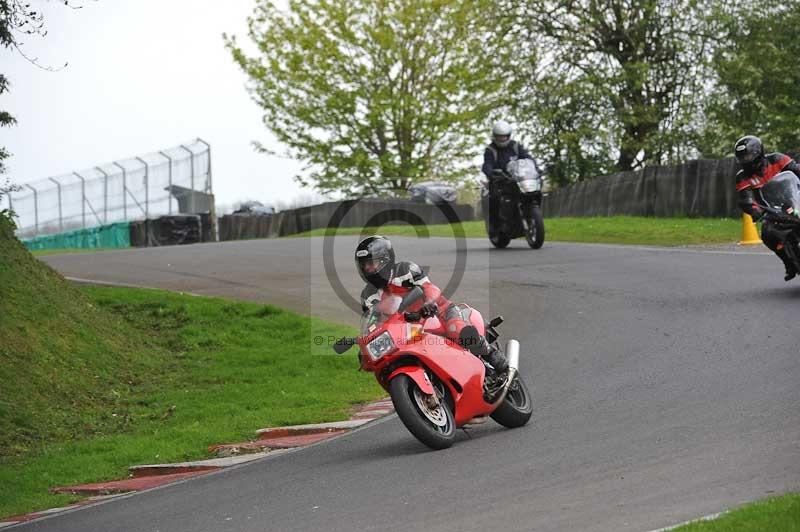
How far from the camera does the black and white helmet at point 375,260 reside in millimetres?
8602

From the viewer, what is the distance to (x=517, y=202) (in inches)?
849

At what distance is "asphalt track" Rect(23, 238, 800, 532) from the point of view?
665 centimetres

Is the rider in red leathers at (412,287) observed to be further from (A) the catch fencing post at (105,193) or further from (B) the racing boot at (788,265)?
(A) the catch fencing post at (105,193)

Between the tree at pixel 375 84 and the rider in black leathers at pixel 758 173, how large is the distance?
37.1 m

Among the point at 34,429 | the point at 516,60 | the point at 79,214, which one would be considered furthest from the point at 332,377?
the point at 516,60

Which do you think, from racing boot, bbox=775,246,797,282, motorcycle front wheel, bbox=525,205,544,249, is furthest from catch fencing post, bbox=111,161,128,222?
racing boot, bbox=775,246,797,282

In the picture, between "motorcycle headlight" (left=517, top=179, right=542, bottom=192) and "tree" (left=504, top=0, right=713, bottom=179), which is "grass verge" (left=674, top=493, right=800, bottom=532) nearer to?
"motorcycle headlight" (left=517, top=179, right=542, bottom=192)

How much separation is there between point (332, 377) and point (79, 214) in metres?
30.8

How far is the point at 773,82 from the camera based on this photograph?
4062cm

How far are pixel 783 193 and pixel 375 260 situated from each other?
278 inches

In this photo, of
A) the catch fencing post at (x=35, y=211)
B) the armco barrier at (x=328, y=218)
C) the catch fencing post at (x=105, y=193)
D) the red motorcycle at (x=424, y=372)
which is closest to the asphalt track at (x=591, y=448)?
the red motorcycle at (x=424, y=372)

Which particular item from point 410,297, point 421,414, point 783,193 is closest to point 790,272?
point 783,193

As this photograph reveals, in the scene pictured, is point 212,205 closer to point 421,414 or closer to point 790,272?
point 790,272

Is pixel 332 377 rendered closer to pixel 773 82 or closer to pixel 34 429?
pixel 34 429
